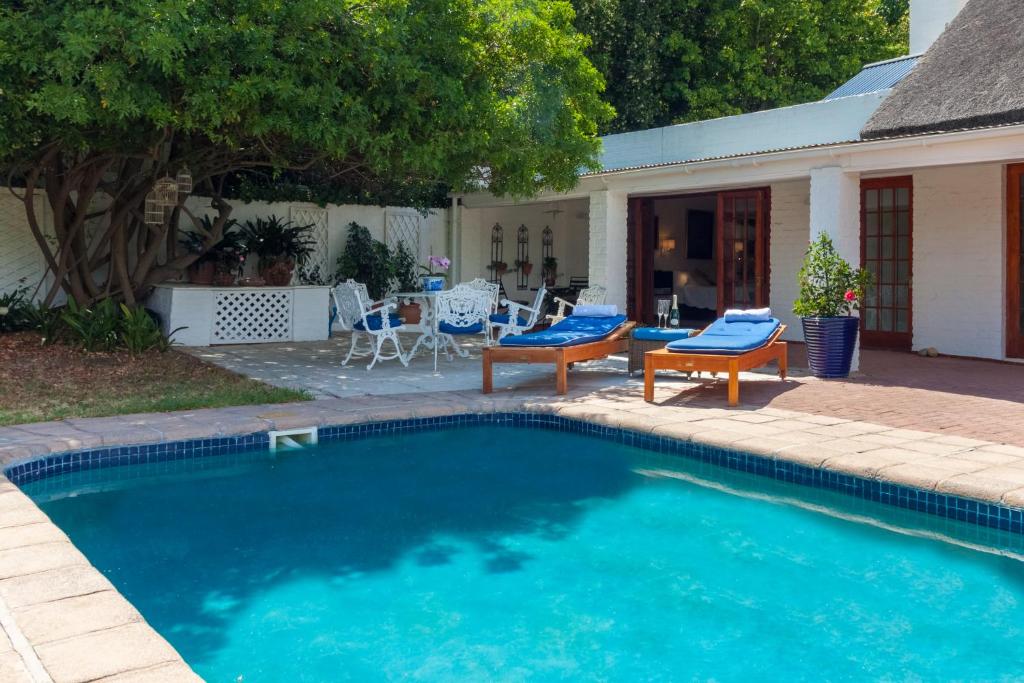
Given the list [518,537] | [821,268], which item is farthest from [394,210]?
[518,537]

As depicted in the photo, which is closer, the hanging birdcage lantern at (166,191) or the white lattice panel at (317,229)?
the hanging birdcage lantern at (166,191)

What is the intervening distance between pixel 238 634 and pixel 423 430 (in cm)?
350

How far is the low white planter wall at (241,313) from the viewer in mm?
11961

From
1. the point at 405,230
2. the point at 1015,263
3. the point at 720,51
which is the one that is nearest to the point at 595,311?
the point at 1015,263

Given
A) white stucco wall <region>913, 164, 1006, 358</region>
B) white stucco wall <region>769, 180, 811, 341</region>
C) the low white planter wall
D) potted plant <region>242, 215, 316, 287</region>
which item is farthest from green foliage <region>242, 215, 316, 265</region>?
white stucco wall <region>913, 164, 1006, 358</region>

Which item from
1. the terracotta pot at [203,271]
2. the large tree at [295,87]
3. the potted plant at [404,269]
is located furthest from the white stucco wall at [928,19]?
the terracotta pot at [203,271]

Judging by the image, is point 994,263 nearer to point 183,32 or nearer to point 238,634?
point 183,32

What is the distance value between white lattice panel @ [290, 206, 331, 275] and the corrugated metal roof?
26.8 ft

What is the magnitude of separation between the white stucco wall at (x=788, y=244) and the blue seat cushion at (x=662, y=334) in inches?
163

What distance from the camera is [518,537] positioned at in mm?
4973

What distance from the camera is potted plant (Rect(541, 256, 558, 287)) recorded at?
1778 cm

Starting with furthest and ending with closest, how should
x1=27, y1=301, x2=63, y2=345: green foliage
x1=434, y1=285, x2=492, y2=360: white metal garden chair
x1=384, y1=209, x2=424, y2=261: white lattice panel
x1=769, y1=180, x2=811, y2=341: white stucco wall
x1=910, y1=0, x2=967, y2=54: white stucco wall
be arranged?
x1=384, y1=209, x2=424, y2=261: white lattice panel
x1=910, y1=0, x2=967, y2=54: white stucco wall
x1=769, y1=180, x2=811, y2=341: white stucco wall
x1=27, y1=301, x2=63, y2=345: green foliage
x1=434, y1=285, x2=492, y2=360: white metal garden chair

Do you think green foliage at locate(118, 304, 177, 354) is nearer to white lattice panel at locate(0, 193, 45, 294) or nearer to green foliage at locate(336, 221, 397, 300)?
white lattice panel at locate(0, 193, 45, 294)

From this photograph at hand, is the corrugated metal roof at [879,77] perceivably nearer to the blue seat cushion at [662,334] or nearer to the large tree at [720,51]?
the blue seat cushion at [662,334]
